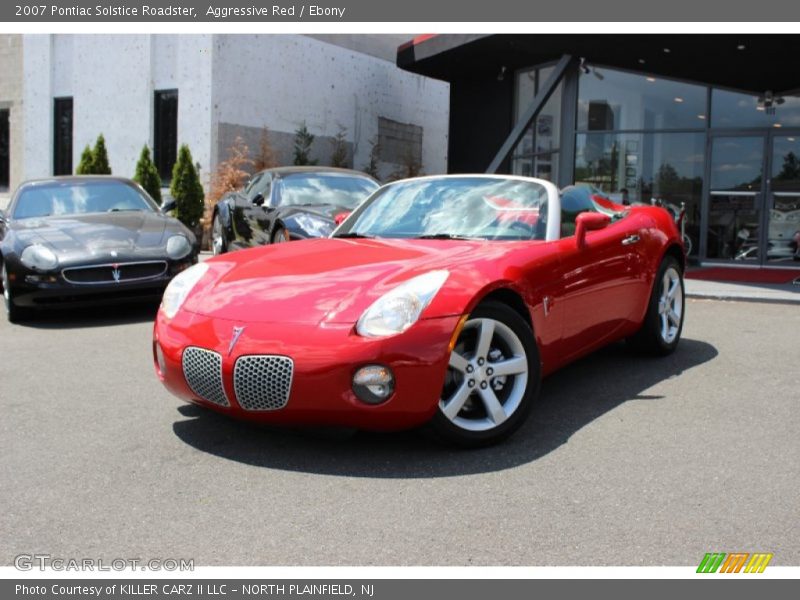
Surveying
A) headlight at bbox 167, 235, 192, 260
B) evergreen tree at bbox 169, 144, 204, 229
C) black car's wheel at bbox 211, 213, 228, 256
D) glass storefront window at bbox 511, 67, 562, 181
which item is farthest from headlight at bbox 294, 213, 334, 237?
evergreen tree at bbox 169, 144, 204, 229

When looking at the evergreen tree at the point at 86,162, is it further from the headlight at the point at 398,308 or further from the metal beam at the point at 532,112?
the headlight at the point at 398,308

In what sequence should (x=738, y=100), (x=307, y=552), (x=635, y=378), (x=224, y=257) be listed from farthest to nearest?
(x=738, y=100)
(x=635, y=378)
(x=224, y=257)
(x=307, y=552)

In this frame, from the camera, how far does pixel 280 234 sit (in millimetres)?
10008

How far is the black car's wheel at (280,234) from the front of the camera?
984cm

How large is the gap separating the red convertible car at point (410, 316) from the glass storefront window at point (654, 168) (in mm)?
10662

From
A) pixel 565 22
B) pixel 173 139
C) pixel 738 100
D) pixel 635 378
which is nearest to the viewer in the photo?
pixel 635 378

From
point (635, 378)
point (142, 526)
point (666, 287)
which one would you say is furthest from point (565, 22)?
point (142, 526)

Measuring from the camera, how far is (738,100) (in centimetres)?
1534

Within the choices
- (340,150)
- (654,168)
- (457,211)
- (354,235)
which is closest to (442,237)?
(457,211)

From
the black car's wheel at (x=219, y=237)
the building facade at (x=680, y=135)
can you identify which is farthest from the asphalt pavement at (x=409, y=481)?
the building facade at (x=680, y=135)

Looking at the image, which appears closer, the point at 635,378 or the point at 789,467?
the point at 789,467

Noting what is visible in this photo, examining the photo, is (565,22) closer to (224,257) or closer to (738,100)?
(738,100)

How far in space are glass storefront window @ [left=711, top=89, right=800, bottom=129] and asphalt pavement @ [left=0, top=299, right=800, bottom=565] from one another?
10.8 meters

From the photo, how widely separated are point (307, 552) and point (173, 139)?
18182mm
